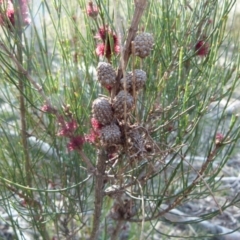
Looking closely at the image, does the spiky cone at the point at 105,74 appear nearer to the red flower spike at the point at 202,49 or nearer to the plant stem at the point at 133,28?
the plant stem at the point at 133,28

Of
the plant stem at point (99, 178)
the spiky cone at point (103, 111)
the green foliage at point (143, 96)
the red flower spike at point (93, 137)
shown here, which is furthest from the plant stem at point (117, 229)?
the spiky cone at point (103, 111)

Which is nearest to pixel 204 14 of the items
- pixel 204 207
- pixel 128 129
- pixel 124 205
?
pixel 128 129

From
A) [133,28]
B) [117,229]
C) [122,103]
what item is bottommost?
[117,229]

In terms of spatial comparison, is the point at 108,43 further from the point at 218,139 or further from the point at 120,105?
the point at 218,139

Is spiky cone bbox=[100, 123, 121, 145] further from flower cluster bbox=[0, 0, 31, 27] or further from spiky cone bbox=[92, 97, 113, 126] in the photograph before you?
flower cluster bbox=[0, 0, 31, 27]

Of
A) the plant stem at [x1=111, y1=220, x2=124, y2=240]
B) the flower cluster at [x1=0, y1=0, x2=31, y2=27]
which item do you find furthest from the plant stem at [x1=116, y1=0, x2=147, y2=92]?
the plant stem at [x1=111, y1=220, x2=124, y2=240]

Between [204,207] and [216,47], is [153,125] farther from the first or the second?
[204,207]

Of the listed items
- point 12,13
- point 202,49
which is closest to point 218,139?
point 202,49
